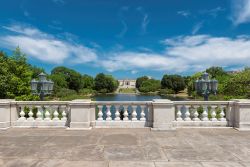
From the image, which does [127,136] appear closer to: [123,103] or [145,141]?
[145,141]

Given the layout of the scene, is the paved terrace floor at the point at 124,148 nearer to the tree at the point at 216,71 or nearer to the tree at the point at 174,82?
the tree at the point at 216,71

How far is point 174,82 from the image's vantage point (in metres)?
109

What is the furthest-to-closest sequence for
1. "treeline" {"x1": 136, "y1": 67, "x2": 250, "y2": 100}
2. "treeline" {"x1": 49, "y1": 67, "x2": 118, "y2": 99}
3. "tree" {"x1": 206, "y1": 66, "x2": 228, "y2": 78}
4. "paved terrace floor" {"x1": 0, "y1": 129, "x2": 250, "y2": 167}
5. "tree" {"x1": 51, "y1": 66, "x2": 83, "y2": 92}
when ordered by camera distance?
"treeline" {"x1": 49, "y1": 67, "x2": 118, "y2": 99}
"tree" {"x1": 51, "y1": 66, "x2": 83, "y2": 92}
"tree" {"x1": 206, "y1": 66, "x2": 228, "y2": 78}
"treeline" {"x1": 136, "y1": 67, "x2": 250, "y2": 100}
"paved terrace floor" {"x1": 0, "y1": 129, "x2": 250, "y2": 167}

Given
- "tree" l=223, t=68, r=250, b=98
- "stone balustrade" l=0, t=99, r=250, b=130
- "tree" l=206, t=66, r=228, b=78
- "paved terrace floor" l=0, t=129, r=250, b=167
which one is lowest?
"paved terrace floor" l=0, t=129, r=250, b=167

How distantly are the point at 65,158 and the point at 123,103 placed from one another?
4.22 metres

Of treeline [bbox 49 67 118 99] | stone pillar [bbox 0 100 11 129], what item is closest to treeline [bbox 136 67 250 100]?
stone pillar [bbox 0 100 11 129]

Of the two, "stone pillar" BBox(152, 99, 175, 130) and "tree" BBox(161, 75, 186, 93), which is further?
"tree" BBox(161, 75, 186, 93)

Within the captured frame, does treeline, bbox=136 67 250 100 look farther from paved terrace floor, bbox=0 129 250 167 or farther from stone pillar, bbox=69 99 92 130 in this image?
stone pillar, bbox=69 99 92 130

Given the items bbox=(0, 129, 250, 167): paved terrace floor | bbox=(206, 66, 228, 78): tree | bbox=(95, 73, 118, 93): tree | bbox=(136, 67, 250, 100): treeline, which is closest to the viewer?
bbox=(0, 129, 250, 167): paved terrace floor

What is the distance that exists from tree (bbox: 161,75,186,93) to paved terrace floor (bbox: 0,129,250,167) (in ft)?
326

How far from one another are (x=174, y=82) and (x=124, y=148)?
10469 cm

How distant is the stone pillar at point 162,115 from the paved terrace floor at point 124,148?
1.40 feet

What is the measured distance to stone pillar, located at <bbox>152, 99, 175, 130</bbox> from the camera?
355 inches

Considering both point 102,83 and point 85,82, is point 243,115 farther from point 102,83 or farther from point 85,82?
point 85,82
